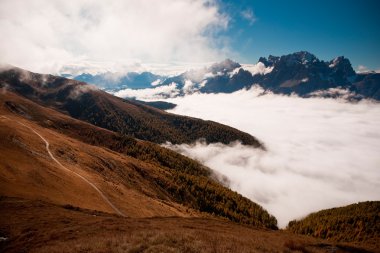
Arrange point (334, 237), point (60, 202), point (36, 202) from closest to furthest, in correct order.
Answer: point (36, 202)
point (60, 202)
point (334, 237)

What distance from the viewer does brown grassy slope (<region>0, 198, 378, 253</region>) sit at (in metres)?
26.0

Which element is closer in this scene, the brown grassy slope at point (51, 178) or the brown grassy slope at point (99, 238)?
the brown grassy slope at point (99, 238)

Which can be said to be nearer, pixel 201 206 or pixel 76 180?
pixel 76 180

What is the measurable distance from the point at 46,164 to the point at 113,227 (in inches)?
2172

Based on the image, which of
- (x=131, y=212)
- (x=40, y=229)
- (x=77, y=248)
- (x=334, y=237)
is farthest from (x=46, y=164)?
(x=334, y=237)

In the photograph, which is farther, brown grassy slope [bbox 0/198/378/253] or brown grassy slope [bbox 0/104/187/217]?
brown grassy slope [bbox 0/104/187/217]

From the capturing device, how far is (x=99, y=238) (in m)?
29.4

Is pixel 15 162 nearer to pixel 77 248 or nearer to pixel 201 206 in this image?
pixel 77 248

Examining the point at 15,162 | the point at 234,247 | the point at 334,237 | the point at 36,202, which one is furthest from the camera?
the point at 334,237

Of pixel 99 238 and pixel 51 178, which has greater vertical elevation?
pixel 51 178

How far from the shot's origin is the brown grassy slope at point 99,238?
26016 mm

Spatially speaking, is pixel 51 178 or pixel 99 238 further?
pixel 51 178

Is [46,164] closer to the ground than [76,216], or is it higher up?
higher up

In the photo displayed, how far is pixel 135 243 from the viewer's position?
2614 cm
